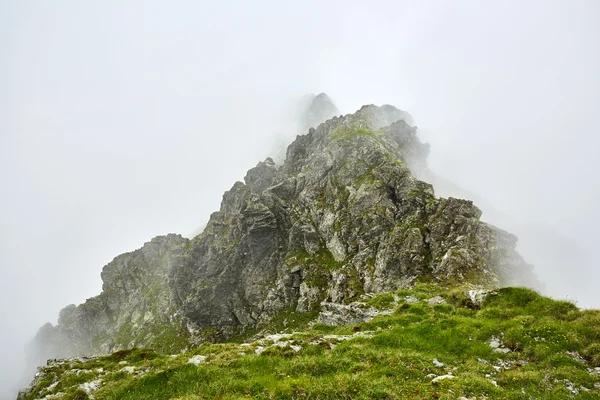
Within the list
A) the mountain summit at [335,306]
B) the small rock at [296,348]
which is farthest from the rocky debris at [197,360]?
the small rock at [296,348]

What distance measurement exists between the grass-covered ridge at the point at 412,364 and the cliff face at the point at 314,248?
90.0 ft

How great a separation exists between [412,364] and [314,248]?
61.6 metres

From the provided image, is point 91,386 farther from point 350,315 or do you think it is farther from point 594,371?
point 594,371

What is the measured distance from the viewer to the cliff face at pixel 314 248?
189ft

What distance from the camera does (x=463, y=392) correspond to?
14.5 meters

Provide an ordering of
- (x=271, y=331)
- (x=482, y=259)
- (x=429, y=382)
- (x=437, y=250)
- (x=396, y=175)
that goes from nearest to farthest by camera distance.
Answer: (x=429, y=382)
(x=482, y=259)
(x=437, y=250)
(x=271, y=331)
(x=396, y=175)

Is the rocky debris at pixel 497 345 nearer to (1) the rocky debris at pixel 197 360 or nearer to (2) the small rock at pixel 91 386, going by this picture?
(1) the rocky debris at pixel 197 360

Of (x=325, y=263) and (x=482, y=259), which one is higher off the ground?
(x=325, y=263)

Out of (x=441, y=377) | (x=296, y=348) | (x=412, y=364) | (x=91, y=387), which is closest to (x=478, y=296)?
(x=412, y=364)

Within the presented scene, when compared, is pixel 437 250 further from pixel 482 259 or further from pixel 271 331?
pixel 271 331

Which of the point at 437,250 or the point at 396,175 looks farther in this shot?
the point at 396,175

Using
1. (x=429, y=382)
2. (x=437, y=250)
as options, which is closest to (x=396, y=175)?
(x=437, y=250)

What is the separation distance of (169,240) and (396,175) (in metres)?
108

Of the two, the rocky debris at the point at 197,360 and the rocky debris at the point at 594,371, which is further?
the rocky debris at the point at 197,360
